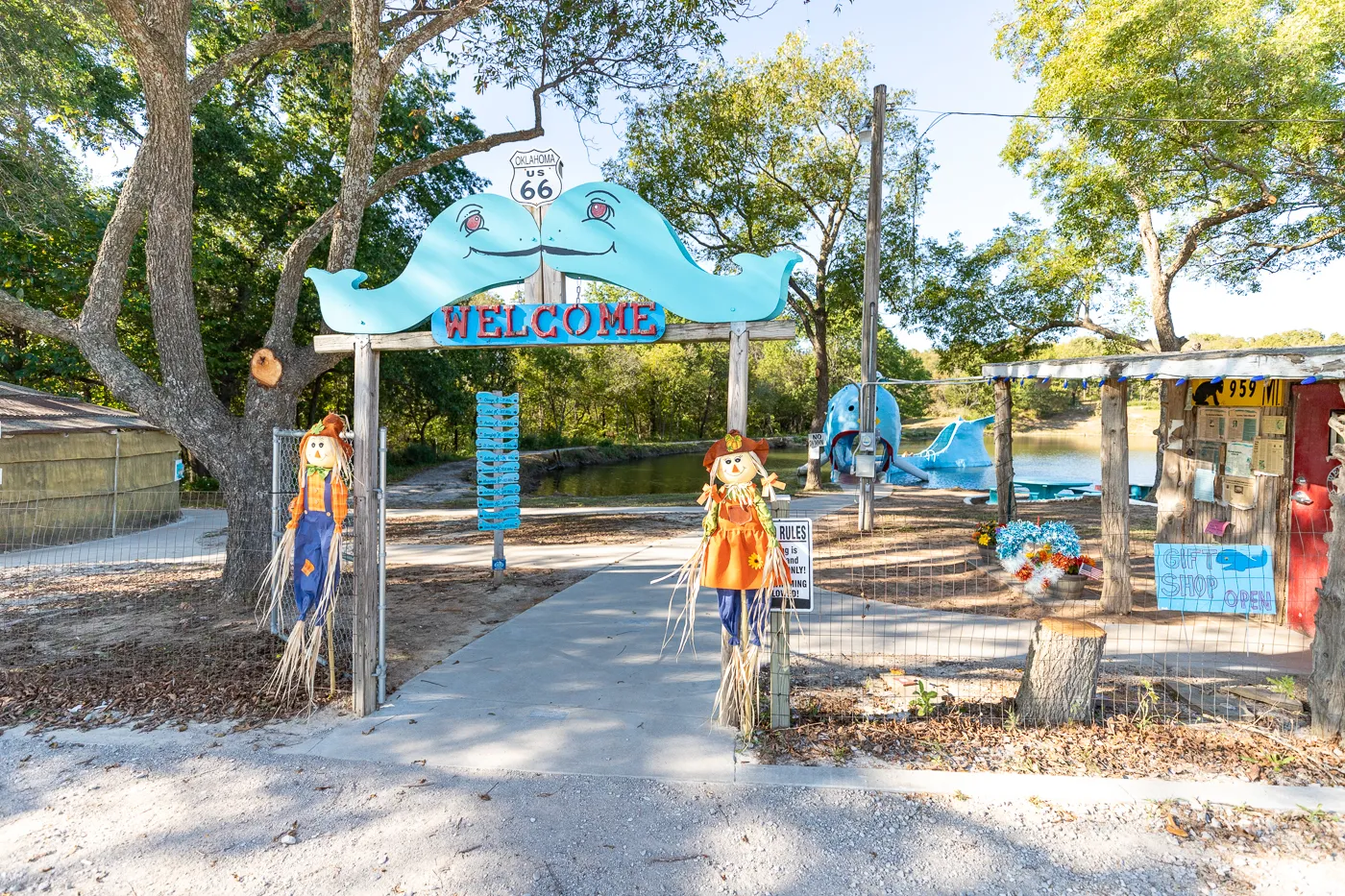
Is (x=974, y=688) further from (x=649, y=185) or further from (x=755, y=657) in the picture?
(x=649, y=185)

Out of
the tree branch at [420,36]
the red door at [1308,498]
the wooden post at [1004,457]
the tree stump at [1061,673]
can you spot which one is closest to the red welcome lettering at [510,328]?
the tree stump at [1061,673]

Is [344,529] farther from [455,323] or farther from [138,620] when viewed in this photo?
[138,620]

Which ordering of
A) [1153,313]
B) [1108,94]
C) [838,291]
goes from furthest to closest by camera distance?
[838,291]
[1153,313]
[1108,94]

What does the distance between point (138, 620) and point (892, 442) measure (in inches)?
567

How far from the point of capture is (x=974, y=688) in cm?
433

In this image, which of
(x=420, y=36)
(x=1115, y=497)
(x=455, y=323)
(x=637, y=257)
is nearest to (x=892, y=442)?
(x=1115, y=497)

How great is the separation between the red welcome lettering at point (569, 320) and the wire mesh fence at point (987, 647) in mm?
2603

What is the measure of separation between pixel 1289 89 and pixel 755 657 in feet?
37.8

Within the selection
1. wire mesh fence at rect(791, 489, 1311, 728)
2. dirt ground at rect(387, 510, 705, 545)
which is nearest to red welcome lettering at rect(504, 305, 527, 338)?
wire mesh fence at rect(791, 489, 1311, 728)

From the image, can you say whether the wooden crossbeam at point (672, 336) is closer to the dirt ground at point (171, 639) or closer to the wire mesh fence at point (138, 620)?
the wire mesh fence at point (138, 620)

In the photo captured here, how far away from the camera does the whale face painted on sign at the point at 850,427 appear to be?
15.8 meters

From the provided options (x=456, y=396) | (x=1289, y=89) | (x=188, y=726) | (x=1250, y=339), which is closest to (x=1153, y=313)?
(x=1289, y=89)

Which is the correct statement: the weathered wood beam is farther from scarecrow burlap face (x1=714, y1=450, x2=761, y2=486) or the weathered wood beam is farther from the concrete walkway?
scarecrow burlap face (x1=714, y1=450, x2=761, y2=486)

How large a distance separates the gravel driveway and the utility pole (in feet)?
23.4
